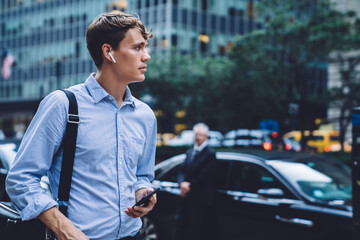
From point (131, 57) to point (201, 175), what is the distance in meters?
4.66

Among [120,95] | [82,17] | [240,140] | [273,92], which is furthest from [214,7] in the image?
[120,95]

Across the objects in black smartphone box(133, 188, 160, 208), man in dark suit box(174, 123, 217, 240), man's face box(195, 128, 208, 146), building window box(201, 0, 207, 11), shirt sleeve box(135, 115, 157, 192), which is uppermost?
building window box(201, 0, 207, 11)

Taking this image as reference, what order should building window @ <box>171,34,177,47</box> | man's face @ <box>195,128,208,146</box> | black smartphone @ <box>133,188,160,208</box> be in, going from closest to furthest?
black smartphone @ <box>133,188,160,208</box> < man's face @ <box>195,128,208,146</box> < building window @ <box>171,34,177,47</box>

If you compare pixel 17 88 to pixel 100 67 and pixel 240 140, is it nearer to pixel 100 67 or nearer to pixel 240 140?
pixel 240 140

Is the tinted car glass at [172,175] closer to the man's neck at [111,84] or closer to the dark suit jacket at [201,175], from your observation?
the dark suit jacket at [201,175]

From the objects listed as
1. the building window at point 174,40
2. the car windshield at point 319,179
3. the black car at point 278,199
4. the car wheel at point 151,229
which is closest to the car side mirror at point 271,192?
the black car at point 278,199

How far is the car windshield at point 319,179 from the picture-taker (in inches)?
236

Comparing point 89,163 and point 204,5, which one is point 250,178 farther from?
point 204,5

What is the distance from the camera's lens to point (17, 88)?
55.1 m

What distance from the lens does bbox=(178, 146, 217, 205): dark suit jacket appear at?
673 cm

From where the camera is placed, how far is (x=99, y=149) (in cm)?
214

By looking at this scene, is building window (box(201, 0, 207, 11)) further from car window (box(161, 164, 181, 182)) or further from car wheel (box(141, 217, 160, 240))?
car wheel (box(141, 217, 160, 240))

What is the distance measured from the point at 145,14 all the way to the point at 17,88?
18.8 metres

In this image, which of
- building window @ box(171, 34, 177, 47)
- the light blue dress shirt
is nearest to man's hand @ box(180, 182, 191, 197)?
the light blue dress shirt
